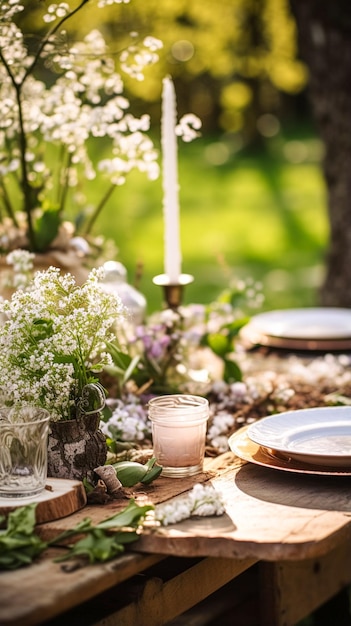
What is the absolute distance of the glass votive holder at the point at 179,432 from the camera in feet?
6.08

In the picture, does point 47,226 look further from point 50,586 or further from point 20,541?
point 50,586

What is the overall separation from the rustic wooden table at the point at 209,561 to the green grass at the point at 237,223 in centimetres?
518

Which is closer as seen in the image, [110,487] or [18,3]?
[110,487]

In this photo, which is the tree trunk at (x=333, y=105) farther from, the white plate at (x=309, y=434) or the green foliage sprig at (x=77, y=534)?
the green foliage sprig at (x=77, y=534)

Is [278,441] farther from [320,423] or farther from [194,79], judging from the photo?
[194,79]

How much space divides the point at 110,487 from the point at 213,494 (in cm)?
21

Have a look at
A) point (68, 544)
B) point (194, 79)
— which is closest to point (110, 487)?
point (68, 544)

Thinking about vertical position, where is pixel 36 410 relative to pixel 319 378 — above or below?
above

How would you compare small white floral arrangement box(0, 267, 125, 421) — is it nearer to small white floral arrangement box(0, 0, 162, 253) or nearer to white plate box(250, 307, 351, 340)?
small white floral arrangement box(0, 0, 162, 253)

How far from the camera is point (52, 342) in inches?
69.4

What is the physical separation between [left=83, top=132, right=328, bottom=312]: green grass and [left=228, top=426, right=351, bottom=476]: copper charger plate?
522 cm

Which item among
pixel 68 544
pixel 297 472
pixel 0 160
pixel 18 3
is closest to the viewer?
pixel 68 544

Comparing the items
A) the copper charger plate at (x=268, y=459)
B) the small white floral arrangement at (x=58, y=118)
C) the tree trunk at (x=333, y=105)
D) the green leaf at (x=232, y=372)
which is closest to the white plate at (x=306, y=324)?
the green leaf at (x=232, y=372)

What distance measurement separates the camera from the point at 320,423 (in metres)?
2.03
